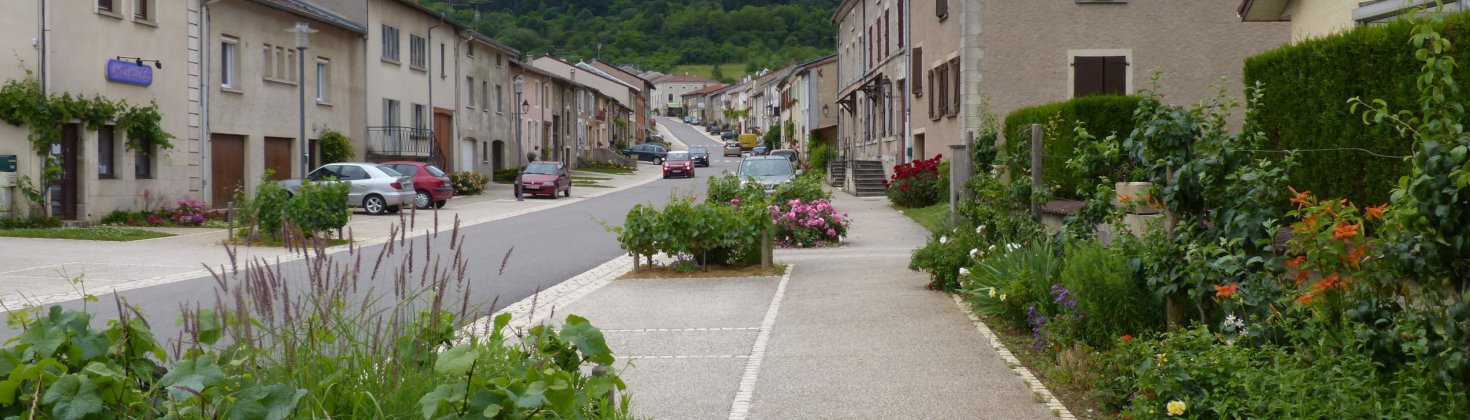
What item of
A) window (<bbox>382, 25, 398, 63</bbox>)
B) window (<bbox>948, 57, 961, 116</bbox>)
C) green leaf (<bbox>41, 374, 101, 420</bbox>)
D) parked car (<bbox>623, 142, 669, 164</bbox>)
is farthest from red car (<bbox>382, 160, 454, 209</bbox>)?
parked car (<bbox>623, 142, 669, 164</bbox>)

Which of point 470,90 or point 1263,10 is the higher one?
point 470,90

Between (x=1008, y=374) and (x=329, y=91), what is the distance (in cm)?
3022

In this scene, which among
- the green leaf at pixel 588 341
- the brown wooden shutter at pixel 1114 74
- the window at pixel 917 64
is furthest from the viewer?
the window at pixel 917 64

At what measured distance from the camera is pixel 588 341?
448 cm

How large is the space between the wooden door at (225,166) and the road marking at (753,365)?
67.4 feet

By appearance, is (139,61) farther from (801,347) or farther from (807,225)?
(801,347)

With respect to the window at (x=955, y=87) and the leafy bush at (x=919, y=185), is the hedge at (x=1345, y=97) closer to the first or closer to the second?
the window at (x=955, y=87)

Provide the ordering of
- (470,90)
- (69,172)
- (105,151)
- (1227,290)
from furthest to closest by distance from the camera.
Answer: (470,90), (105,151), (69,172), (1227,290)

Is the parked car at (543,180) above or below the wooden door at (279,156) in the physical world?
below

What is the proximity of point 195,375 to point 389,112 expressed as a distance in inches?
1422

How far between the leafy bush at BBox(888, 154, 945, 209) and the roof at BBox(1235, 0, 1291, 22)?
38.8 ft

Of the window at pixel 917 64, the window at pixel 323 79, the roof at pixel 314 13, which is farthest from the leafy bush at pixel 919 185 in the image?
the window at pixel 323 79

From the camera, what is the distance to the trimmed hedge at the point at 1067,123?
50.0 ft

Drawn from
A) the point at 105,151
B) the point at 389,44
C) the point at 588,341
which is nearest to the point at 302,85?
the point at 105,151
